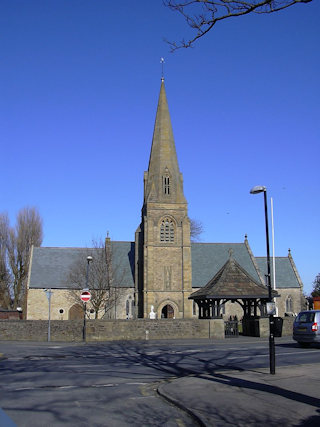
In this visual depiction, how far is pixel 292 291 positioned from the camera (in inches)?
2224

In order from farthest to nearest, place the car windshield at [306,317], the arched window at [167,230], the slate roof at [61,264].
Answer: the slate roof at [61,264] → the arched window at [167,230] → the car windshield at [306,317]

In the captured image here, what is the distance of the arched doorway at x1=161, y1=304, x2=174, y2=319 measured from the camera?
48578 millimetres

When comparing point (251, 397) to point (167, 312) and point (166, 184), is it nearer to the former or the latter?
point (167, 312)

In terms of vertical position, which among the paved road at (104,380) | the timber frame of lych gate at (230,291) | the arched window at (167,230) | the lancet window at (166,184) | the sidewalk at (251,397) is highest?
the lancet window at (166,184)

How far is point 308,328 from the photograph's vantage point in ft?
67.4

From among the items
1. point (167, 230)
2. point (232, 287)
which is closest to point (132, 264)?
point (167, 230)

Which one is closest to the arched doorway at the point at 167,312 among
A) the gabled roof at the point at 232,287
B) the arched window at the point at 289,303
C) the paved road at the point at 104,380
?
the arched window at the point at 289,303

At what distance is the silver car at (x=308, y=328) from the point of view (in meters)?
20.3

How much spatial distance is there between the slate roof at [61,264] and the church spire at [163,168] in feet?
27.5

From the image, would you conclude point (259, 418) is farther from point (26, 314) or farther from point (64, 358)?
point (26, 314)

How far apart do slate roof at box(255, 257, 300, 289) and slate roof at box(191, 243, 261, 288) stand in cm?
259

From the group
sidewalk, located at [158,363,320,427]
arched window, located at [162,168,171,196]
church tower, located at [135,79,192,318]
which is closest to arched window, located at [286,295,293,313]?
church tower, located at [135,79,192,318]

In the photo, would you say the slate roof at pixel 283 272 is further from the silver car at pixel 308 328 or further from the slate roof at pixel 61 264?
the silver car at pixel 308 328

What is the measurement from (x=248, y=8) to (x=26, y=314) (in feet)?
155
